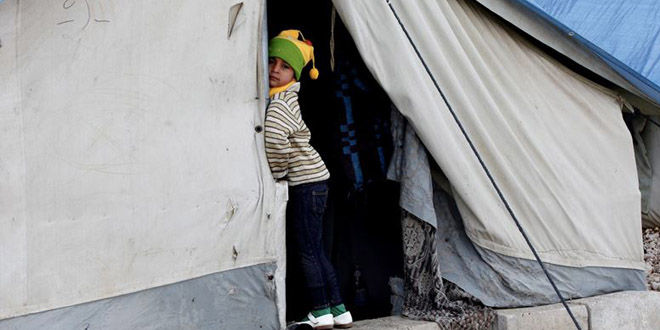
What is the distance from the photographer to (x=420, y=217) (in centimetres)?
512

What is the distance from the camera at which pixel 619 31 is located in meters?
5.50

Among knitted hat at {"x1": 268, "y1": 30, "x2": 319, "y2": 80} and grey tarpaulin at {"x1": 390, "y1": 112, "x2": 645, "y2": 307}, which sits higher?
knitted hat at {"x1": 268, "y1": 30, "x2": 319, "y2": 80}

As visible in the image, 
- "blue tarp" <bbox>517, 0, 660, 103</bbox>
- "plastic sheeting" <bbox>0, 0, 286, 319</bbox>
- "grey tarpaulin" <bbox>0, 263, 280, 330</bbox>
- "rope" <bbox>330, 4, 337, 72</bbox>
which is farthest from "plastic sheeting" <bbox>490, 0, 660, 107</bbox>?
"grey tarpaulin" <bbox>0, 263, 280, 330</bbox>

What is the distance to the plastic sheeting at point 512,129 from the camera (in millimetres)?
4977

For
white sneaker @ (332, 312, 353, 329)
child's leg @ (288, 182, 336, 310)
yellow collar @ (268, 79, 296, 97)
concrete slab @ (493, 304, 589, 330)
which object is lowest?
concrete slab @ (493, 304, 589, 330)

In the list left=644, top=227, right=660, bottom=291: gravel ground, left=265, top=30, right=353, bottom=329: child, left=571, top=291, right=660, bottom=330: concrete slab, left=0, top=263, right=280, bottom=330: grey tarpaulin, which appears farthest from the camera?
left=644, top=227, right=660, bottom=291: gravel ground

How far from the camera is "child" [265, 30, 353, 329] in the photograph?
4.75 m

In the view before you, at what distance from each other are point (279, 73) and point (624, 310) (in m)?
2.20

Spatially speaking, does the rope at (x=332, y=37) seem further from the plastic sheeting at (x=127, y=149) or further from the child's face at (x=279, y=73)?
the plastic sheeting at (x=127, y=149)

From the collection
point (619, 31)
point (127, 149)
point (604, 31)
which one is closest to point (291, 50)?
point (127, 149)

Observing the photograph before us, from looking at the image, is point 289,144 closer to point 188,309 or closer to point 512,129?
point 188,309

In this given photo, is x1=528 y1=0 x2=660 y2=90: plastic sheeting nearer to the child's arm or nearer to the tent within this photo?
the tent

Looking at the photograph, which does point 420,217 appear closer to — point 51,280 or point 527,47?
point 527,47

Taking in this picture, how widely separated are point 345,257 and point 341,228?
0.50 feet
